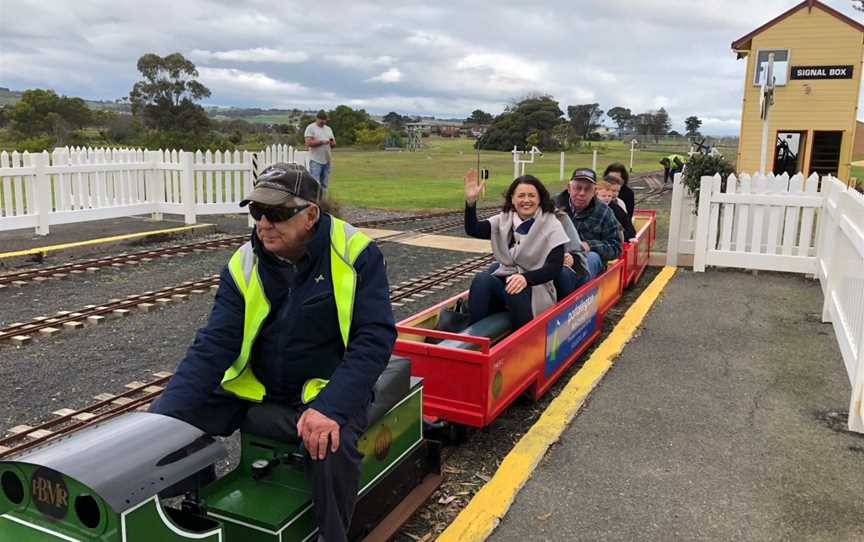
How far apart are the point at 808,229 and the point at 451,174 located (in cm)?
2440

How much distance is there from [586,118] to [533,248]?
76.7 metres

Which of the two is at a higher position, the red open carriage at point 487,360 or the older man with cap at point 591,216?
the older man with cap at point 591,216

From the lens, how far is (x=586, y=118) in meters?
78.1

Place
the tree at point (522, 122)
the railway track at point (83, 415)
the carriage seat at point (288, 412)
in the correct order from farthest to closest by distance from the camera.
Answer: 1. the tree at point (522, 122)
2. the railway track at point (83, 415)
3. the carriage seat at point (288, 412)

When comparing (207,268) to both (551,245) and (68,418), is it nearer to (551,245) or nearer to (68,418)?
(68,418)

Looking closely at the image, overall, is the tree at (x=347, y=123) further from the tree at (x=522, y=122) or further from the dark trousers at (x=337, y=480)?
the dark trousers at (x=337, y=480)

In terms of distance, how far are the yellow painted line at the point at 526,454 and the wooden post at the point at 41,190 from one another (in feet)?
30.5

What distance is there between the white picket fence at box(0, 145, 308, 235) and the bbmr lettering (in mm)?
10043

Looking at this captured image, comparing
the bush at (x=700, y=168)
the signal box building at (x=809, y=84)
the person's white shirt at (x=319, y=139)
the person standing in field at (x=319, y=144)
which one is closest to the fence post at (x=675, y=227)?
the bush at (x=700, y=168)

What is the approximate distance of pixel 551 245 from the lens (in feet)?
16.8


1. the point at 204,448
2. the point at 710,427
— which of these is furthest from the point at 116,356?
the point at 710,427

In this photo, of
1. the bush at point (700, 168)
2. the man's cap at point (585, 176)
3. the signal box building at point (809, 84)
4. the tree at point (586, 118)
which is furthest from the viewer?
the tree at point (586, 118)

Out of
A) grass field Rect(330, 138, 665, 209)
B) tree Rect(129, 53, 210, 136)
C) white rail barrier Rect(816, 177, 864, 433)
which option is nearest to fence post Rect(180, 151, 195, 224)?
grass field Rect(330, 138, 665, 209)

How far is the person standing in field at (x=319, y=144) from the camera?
14.0 metres
